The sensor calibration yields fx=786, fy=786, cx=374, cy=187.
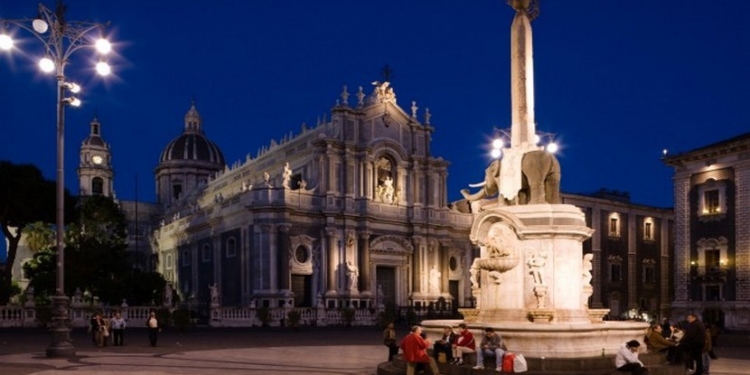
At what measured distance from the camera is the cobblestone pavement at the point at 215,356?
1795 centimetres

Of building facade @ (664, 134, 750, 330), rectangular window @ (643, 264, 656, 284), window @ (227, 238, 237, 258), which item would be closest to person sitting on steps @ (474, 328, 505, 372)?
building facade @ (664, 134, 750, 330)

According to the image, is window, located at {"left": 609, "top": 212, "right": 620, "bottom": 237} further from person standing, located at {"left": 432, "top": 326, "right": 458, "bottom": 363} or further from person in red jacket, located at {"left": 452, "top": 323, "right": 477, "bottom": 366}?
person in red jacket, located at {"left": 452, "top": 323, "right": 477, "bottom": 366}

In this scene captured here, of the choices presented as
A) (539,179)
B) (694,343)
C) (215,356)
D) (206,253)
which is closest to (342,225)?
(206,253)

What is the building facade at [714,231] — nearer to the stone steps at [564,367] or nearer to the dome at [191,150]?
the stone steps at [564,367]

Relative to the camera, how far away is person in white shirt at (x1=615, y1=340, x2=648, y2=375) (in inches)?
517

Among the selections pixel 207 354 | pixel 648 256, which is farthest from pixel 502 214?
pixel 648 256

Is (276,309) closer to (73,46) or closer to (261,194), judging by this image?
(261,194)

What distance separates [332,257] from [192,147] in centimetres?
4197

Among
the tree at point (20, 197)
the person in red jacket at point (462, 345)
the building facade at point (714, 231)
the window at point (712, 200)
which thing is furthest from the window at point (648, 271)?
the person in red jacket at point (462, 345)

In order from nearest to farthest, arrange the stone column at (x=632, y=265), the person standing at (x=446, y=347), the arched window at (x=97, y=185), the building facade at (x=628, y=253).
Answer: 1. the person standing at (x=446, y=347)
2. the building facade at (x=628, y=253)
3. the stone column at (x=632, y=265)
4. the arched window at (x=97, y=185)

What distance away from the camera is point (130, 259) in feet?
249

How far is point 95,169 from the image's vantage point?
3469 inches

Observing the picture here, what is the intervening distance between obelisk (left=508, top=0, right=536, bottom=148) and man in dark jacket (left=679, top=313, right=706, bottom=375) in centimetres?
513

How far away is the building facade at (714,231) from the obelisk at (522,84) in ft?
96.9
